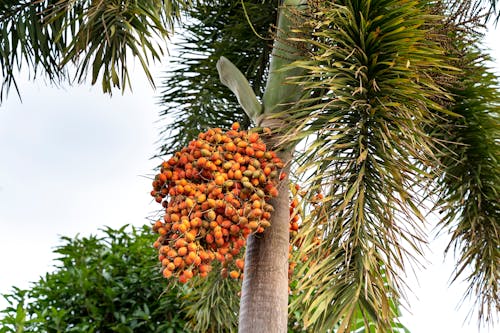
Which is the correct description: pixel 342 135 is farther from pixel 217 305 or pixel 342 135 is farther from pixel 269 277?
pixel 217 305

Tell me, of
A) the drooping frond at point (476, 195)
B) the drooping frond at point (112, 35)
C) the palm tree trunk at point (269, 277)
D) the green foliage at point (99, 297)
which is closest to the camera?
the palm tree trunk at point (269, 277)

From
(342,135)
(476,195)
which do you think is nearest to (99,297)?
(476,195)

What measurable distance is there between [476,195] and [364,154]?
5.74 feet

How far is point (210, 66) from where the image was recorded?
5.21 meters

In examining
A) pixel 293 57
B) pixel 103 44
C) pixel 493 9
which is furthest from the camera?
pixel 493 9

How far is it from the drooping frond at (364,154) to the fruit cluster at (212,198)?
0.21 metres

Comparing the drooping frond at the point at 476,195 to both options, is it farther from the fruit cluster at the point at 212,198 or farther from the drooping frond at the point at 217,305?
the fruit cluster at the point at 212,198

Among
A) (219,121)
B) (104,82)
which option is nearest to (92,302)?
(219,121)

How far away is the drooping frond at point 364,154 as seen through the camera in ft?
8.93

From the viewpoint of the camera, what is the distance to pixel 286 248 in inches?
124

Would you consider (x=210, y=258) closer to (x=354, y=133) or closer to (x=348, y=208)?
(x=348, y=208)

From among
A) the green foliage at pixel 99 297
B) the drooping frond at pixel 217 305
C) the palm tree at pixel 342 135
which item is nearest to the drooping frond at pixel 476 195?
the palm tree at pixel 342 135

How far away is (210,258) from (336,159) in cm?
66

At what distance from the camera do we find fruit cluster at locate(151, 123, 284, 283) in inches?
109
